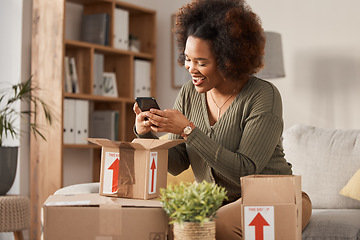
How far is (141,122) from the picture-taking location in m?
1.72

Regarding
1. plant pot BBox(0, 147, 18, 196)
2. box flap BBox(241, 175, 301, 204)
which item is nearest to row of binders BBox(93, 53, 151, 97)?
plant pot BBox(0, 147, 18, 196)

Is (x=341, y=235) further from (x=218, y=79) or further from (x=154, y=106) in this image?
(x=154, y=106)

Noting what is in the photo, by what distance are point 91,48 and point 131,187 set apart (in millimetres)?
2401

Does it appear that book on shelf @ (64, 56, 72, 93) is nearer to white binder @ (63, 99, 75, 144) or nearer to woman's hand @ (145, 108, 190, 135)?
white binder @ (63, 99, 75, 144)

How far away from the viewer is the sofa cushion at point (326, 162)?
2447 millimetres

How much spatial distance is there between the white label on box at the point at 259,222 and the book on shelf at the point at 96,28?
2.77 m

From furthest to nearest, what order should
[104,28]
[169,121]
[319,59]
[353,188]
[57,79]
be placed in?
[104,28] → [57,79] → [319,59] → [353,188] → [169,121]

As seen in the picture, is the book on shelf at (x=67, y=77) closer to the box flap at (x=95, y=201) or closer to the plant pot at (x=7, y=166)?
the plant pot at (x=7, y=166)

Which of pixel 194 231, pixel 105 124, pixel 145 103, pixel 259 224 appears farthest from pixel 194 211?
pixel 105 124

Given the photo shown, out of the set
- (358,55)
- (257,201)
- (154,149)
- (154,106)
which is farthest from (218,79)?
(358,55)

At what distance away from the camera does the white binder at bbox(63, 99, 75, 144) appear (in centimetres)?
366

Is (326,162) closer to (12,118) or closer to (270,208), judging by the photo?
(270,208)

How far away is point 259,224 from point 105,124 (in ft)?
8.93

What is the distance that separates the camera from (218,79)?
1843 millimetres
